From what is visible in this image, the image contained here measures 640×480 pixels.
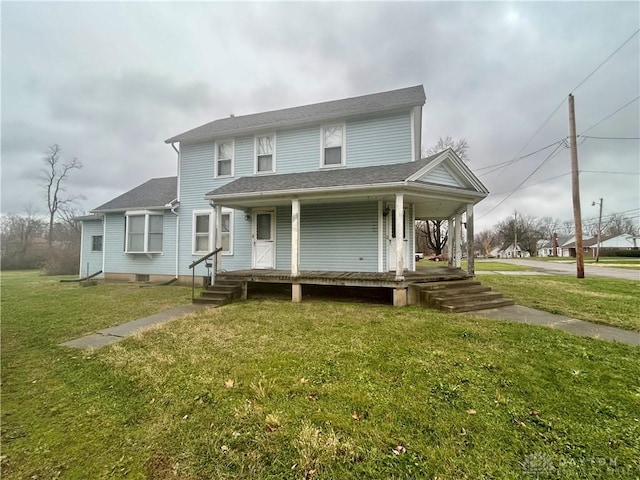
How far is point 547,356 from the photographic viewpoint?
12.4ft

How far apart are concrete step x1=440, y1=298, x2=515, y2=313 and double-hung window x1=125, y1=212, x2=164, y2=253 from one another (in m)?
11.8

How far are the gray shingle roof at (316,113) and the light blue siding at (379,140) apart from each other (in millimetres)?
394

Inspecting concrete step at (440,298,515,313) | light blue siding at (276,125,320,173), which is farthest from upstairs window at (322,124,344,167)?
concrete step at (440,298,515,313)

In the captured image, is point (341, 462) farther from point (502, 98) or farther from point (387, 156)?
point (502, 98)

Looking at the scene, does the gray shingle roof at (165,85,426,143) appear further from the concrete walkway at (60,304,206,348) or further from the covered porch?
the concrete walkway at (60,304,206,348)

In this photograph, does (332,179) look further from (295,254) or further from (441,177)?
(441,177)

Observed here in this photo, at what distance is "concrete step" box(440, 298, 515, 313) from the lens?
636cm

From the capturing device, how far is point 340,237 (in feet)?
30.9

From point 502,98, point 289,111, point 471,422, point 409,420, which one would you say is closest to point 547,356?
point 471,422

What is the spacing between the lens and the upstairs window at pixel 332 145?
9.84 m

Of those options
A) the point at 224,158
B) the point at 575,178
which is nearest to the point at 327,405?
the point at 224,158

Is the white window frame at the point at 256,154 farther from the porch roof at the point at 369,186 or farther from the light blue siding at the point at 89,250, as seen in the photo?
the light blue siding at the point at 89,250

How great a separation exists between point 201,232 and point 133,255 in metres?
3.96

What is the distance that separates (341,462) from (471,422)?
1266mm
